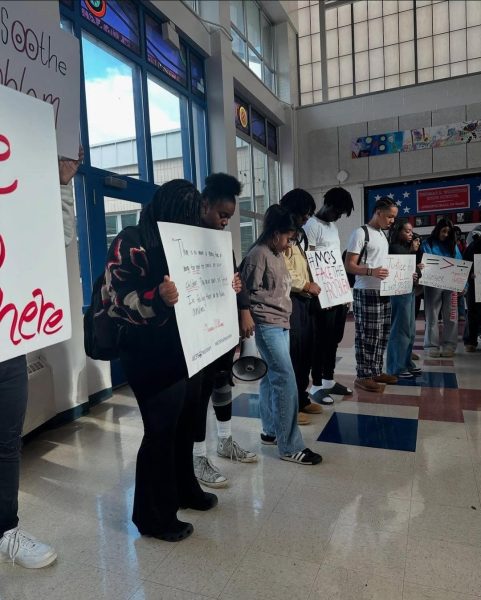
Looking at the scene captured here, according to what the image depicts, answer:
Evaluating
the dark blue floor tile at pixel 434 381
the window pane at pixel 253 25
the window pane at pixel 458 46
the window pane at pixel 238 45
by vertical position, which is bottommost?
the dark blue floor tile at pixel 434 381

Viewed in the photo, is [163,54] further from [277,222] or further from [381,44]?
[381,44]

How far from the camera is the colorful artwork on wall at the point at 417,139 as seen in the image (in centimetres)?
743

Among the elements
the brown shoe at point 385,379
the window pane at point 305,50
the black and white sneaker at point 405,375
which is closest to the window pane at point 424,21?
the window pane at point 305,50

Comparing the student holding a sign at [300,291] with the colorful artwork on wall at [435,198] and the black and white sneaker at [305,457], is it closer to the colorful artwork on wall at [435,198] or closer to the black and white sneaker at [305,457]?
the black and white sneaker at [305,457]

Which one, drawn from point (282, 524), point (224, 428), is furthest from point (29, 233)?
point (224, 428)

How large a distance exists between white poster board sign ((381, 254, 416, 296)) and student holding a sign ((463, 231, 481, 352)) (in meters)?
1.23

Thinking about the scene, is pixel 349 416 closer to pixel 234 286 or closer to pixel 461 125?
pixel 234 286

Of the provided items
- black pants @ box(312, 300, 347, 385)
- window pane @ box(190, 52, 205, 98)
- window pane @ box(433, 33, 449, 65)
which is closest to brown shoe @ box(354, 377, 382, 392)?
black pants @ box(312, 300, 347, 385)

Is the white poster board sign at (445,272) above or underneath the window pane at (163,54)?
underneath

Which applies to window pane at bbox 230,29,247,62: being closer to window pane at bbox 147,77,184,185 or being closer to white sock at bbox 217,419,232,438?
window pane at bbox 147,77,184,185

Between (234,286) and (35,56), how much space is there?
1046 mm

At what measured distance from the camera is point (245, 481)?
206 centimetres

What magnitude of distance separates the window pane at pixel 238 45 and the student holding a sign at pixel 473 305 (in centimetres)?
438

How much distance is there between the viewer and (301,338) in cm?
266
